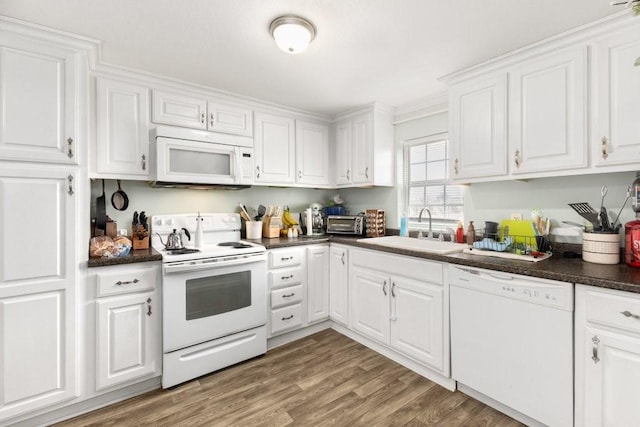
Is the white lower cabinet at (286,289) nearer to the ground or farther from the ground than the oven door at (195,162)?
nearer to the ground

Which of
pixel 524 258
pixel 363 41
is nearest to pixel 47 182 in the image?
pixel 363 41

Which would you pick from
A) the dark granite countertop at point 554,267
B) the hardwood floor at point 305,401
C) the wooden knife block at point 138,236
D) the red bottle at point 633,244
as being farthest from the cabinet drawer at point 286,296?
the red bottle at point 633,244

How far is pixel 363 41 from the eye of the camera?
6.23ft

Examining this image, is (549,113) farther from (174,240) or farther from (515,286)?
(174,240)

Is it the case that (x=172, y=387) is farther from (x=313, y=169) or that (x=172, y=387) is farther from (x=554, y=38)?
(x=554, y=38)

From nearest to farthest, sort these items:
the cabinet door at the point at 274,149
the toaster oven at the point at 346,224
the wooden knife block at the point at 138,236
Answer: the wooden knife block at the point at 138,236
the cabinet door at the point at 274,149
the toaster oven at the point at 346,224

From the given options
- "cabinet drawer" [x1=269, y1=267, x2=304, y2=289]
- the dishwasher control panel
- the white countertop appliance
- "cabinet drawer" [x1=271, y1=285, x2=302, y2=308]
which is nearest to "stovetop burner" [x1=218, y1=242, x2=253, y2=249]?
the white countertop appliance

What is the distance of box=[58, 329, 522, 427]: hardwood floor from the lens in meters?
1.79

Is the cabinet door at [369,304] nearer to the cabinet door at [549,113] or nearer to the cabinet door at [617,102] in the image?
the cabinet door at [549,113]

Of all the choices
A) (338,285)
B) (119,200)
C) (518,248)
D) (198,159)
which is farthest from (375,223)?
(119,200)

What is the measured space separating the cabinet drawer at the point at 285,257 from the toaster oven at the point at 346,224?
0.65m

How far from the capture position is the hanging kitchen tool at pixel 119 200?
248cm

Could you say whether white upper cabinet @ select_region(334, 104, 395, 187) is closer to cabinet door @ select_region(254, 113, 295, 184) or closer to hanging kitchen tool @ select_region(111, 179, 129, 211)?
cabinet door @ select_region(254, 113, 295, 184)

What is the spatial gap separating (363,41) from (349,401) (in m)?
2.35
